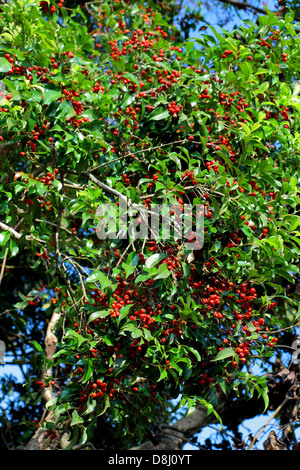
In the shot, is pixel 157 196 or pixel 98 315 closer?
pixel 98 315

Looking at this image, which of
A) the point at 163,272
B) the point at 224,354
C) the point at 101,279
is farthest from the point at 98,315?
the point at 224,354

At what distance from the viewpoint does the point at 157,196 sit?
2711 mm

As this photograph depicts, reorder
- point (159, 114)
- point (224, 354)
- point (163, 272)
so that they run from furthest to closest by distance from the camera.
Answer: point (159, 114) → point (224, 354) → point (163, 272)

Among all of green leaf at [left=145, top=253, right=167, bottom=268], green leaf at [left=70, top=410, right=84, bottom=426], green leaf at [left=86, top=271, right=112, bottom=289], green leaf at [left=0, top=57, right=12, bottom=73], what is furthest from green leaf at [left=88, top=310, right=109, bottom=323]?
green leaf at [left=0, top=57, right=12, bottom=73]

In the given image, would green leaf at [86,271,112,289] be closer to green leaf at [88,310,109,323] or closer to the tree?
the tree

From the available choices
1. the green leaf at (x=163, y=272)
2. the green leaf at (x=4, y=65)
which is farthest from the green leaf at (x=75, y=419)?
the green leaf at (x=4, y=65)

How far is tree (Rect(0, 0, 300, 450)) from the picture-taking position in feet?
8.77

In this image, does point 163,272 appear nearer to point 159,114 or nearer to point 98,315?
point 98,315

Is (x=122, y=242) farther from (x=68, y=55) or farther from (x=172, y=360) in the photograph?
(x=68, y=55)

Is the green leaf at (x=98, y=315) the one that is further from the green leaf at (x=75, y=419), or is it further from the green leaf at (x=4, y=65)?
the green leaf at (x=4, y=65)

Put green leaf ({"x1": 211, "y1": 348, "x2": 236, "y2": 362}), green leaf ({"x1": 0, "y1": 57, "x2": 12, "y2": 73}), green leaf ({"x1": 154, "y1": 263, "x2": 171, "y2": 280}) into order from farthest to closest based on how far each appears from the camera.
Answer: green leaf ({"x1": 0, "y1": 57, "x2": 12, "y2": 73})
green leaf ({"x1": 211, "y1": 348, "x2": 236, "y2": 362})
green leaf ({"x1": 154, "y1": 263, "x2": 171, "y2": 280})

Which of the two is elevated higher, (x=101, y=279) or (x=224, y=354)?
(x=101, y=279)

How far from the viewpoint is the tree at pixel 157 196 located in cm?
267
